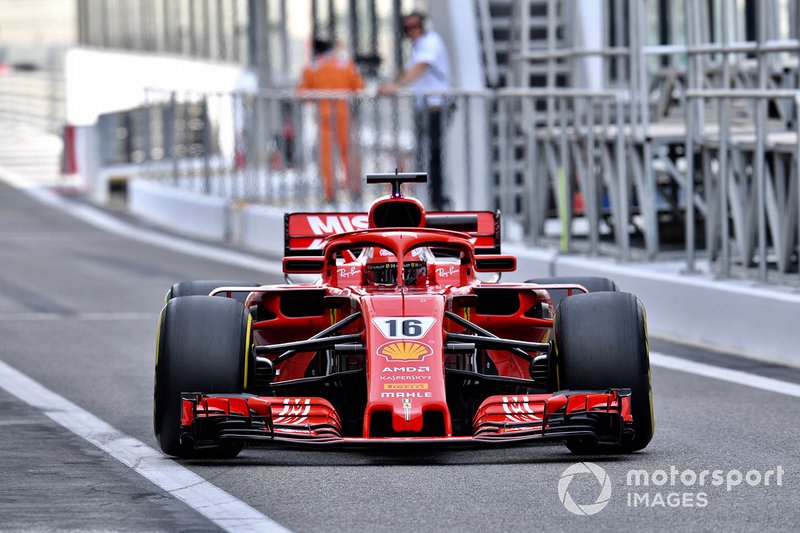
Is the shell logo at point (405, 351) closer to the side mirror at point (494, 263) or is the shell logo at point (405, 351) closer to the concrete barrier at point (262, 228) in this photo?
the side mirror at point (494, 263)

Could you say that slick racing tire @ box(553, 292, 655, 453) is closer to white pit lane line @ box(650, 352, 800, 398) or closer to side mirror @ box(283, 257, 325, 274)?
side mirror @ box(283, 257, 325, 274)

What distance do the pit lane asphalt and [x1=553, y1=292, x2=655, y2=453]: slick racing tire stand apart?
158 millimetres

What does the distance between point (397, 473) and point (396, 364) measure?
466mm

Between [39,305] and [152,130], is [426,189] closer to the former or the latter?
[39,305]

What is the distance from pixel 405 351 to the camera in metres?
8.37

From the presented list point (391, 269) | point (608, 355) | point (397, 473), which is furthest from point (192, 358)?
point (608, 355)

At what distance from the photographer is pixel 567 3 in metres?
16.6

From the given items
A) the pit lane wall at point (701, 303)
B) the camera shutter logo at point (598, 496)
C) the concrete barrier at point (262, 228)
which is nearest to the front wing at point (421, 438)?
the camera shutter logo at point (598, 496)

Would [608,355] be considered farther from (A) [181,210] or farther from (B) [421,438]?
(A) [181,210]

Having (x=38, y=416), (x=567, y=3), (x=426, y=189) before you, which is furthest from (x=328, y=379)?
(x=426, y=189)

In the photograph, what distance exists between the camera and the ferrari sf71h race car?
8.22 meters

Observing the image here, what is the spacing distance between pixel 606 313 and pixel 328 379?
4.09 ft

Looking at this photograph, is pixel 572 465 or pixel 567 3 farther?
pixel 567 3

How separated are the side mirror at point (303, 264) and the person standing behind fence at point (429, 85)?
8.24 metres
